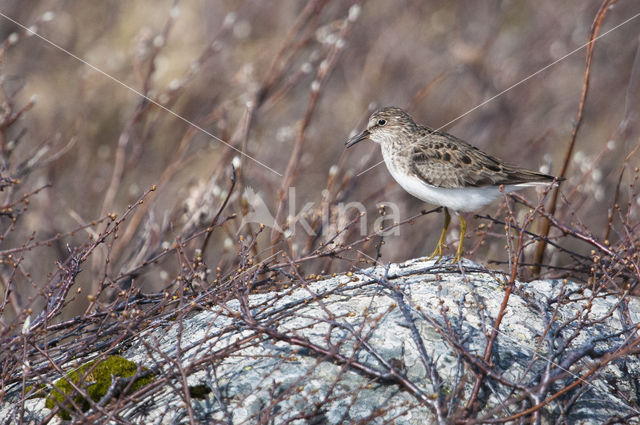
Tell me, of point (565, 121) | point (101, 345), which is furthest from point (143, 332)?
point (565, 121)

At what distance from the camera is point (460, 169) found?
504 cm

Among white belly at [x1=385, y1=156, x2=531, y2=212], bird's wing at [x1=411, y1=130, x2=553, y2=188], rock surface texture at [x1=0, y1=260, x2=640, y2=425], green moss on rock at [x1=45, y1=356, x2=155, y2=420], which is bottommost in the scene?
green moss on rock at [x1=45, y1=356, x2=155, y2=420]

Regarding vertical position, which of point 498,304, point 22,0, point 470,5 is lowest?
point 498,304

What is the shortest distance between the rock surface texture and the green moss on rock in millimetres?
114

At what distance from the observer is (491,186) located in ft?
16.5

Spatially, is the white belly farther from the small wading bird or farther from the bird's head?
the bird's head

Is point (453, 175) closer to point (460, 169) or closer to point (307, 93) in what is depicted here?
point (460, 169)

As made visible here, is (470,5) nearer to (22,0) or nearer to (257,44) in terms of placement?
(257,44)

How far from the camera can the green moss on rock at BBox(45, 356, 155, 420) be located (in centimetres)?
336

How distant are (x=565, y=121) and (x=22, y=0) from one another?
27.1 feet

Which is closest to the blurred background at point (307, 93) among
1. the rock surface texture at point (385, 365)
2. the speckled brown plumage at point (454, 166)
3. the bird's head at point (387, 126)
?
the bird's head at point (387, 126)

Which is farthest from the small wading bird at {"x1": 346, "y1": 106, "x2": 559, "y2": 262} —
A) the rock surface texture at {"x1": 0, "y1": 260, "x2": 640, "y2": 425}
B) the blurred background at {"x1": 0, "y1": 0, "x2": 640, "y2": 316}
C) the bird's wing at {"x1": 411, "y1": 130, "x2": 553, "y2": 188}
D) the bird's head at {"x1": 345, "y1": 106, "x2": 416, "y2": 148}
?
the blurred background at {"x1": 0, "y1": 0, "x2": 640, "y2": 316}

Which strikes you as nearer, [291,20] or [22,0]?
[22,0]

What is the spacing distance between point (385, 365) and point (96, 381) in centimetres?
147
